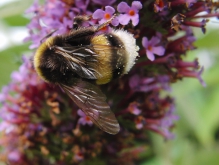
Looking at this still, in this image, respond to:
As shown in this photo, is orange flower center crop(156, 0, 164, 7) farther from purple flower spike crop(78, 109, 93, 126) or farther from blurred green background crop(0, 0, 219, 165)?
blurred green background crop(0, 0, 219, 165)

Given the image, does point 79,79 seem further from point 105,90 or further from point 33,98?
point 33,98

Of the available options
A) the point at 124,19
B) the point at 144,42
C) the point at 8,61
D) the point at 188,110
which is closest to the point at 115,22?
the point at 124,19

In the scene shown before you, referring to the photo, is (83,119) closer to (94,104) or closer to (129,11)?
(94,104)

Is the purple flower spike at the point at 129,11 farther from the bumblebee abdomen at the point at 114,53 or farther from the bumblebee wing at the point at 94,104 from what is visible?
the bumblebee wing at the point at 94,104

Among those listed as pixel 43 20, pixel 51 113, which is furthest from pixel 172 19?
pixel 51 113

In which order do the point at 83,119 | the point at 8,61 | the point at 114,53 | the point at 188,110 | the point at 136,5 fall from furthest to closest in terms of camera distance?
the point at 188,110 < the point at 8,61 < the point at 83,119 < the point at 136,5 < the point at 114,53

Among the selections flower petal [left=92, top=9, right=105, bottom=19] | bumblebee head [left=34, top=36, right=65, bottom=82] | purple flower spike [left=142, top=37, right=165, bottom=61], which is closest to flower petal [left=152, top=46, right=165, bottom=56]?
purple flower spike [left=142, top=37, right=165, bottom=61]

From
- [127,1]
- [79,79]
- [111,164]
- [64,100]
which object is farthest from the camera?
[111,164]
